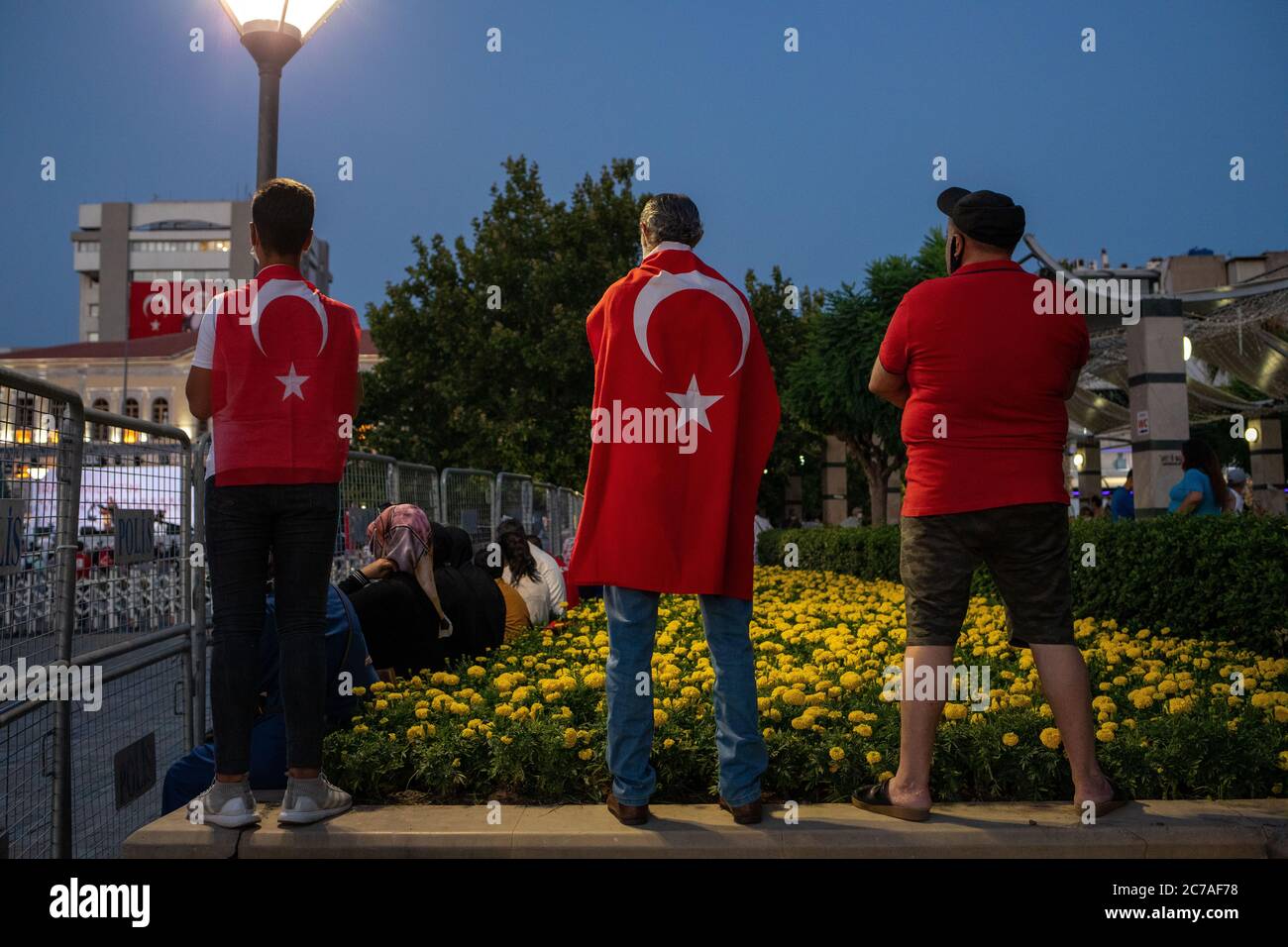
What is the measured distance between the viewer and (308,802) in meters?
3.74

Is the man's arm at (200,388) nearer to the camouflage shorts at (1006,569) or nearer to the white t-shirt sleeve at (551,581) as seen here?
the camouflage shorts at (1006,569)

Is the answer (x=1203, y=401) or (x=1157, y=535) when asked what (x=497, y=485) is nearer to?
(x=1157, y=535)

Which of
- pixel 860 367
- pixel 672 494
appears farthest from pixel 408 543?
pixel 860 367

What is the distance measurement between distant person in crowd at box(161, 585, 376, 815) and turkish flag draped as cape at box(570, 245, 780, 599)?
4.36 ft

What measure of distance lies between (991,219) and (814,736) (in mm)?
2069

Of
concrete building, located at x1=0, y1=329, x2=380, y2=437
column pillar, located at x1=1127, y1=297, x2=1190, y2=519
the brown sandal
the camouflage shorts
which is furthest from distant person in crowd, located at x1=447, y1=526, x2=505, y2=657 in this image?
concrete building, located at x1=0, y1=329, x2=380, y2=437

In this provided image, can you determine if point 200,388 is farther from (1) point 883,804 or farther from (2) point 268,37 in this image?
(1) point 883,804

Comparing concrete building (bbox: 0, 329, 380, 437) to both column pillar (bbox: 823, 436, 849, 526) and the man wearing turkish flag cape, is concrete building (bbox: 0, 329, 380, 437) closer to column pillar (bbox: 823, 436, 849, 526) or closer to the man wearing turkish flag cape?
column pillar (bbox: 823, 436, 849, 526)

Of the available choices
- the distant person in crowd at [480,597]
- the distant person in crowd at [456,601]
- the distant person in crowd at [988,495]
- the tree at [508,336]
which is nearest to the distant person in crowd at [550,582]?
the distant person in crowd at [480,597]

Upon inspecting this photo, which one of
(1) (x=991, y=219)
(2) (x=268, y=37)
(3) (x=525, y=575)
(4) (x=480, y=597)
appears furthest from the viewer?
(3) (x=525, y=575)

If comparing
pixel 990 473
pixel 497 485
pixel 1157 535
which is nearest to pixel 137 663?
pixel 990 473

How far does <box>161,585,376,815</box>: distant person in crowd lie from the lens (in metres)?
4.33

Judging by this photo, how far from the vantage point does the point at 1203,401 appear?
2762cm
